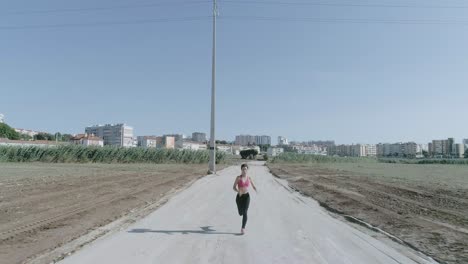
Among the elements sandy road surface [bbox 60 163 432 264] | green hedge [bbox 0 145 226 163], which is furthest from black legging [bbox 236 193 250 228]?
green hedge [bbox 0 145 226 163]

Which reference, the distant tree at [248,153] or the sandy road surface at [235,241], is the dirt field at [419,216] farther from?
the distant tree at [248,153]

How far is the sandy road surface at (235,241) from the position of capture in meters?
7.95

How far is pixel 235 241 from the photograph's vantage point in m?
9.52

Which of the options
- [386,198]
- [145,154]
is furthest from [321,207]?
[145,154]

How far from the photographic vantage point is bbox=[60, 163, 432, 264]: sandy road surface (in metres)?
7.95

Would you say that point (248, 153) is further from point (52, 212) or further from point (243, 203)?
point (243, 203)

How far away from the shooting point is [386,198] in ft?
63.7

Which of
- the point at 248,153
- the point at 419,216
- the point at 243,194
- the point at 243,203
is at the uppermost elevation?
the point at 248,153

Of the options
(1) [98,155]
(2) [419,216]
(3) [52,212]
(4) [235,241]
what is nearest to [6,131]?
(1) [98,155]

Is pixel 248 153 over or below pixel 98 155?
over

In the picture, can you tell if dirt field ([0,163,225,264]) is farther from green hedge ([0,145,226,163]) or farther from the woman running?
green hedge ([0,145,226,163])

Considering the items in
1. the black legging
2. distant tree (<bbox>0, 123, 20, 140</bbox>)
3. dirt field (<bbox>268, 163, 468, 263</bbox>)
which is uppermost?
distant tree (<bbox>0, 123, 20, 140</bbox>)

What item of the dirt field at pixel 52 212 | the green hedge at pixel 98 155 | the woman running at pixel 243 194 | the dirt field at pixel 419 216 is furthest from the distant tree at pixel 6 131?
the woman running at pixel 243 194

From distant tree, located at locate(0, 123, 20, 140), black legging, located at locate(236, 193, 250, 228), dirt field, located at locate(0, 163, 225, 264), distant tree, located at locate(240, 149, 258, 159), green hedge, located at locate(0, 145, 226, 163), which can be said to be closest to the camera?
dirt field, located at locate(0, 163, 225, 264)
